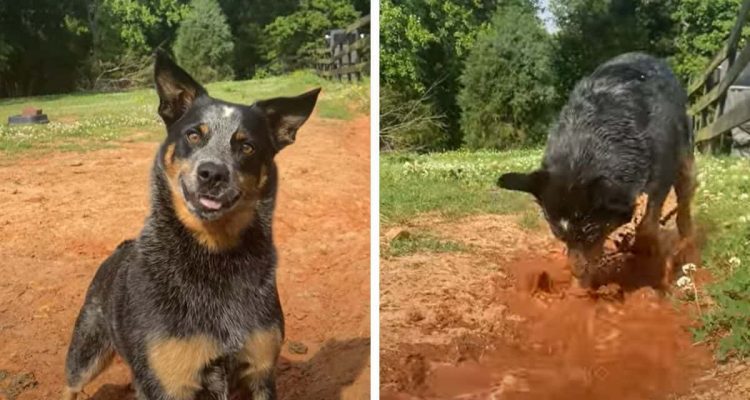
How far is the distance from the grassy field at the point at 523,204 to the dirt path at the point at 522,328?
2.4 inches

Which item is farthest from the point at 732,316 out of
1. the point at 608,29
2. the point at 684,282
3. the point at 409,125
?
the point at 409,125

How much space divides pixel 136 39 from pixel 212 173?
1.14 m

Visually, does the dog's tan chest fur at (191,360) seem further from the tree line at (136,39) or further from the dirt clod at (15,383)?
the tree line at (136,39)

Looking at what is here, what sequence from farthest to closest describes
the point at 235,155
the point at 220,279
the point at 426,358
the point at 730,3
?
the point at 426,358 → the point at 730,3 → the point at 220,279 → the point at 235,155

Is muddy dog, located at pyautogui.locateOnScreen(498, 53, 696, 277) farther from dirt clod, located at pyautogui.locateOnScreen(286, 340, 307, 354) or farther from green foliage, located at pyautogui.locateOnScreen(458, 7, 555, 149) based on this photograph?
dirt clod, located at pyautogui.locateOnScreen(286, 340, 307, 354)

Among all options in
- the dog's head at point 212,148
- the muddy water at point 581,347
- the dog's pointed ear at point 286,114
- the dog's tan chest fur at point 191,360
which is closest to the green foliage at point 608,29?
the muddy water at point 581,347

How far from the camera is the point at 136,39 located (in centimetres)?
468

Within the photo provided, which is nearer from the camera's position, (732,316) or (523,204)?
(732,316)

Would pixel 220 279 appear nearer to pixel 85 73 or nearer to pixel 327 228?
pixel 327 228

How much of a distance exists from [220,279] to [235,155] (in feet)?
1.95

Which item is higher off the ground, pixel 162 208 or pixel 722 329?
pixel 162 208

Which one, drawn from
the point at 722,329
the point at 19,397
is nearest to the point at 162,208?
the point at 19,397

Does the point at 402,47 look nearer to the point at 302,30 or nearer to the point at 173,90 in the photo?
the point at 302,30

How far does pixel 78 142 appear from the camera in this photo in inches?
186
